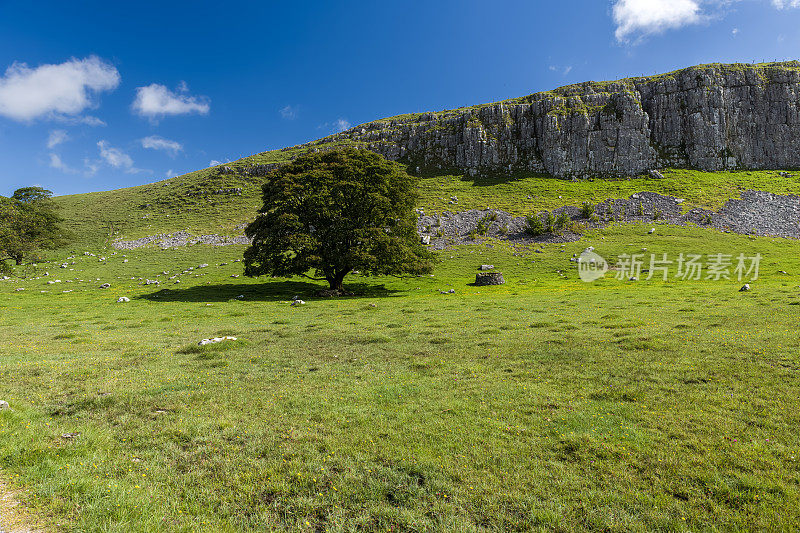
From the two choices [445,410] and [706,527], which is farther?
[445,410]

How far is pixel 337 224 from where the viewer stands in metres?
40.2

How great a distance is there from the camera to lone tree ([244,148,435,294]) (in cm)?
3819

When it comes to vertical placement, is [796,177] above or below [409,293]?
above

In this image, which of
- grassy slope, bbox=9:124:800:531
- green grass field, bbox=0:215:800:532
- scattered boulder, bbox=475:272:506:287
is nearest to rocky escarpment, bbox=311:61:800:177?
scattered boulder, bbox=475:272:506:287

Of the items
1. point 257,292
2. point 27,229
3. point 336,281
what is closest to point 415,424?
point 336,281

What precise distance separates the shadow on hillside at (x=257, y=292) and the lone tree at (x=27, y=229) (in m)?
19.6

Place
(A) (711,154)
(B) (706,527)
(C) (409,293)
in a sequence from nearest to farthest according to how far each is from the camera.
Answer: (B) (706,527) < (C) (409,293) < (A) (711,154)

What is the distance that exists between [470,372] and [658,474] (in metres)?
6.76

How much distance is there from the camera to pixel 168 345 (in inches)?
698

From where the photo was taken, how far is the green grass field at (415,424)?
18.2 feet

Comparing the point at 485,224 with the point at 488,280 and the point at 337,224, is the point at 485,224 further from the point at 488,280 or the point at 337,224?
the point at 337,224

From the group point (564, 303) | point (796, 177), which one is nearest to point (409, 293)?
point (564, 303)

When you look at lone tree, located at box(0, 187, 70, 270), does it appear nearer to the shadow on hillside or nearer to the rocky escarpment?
the shadow on hillside

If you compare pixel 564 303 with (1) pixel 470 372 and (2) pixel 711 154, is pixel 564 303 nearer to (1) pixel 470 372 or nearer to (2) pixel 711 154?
(1) pixel 470 372
